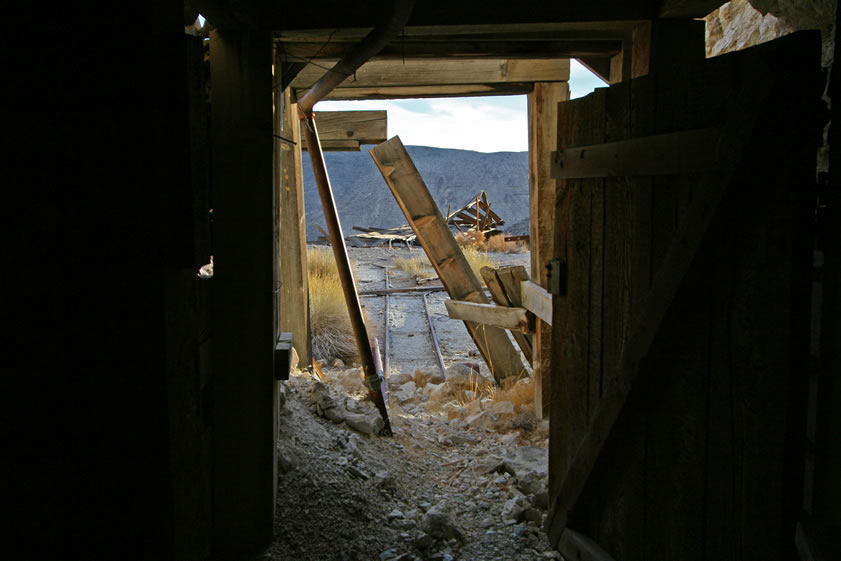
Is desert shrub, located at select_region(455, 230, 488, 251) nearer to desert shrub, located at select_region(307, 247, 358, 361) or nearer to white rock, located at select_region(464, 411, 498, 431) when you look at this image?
desert shrub, located at select_region(307, 247, 358, 361)

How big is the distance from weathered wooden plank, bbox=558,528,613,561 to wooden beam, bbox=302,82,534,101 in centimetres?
320

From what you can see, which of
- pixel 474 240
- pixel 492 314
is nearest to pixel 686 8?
pixel 492 314

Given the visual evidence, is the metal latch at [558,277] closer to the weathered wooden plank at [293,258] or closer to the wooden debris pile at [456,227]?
the weathered wooden plank at [293,258]

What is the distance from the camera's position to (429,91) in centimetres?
Answer: 477

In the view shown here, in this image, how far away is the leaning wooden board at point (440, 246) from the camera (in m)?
5.88

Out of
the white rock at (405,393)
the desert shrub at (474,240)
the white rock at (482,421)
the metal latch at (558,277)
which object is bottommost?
the white rock at (405,393)

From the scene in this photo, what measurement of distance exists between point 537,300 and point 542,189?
848 mm

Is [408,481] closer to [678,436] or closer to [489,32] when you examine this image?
[678,436]

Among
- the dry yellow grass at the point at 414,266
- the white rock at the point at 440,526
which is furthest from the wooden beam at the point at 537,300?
the dry yellow grass at the point at 414,266
